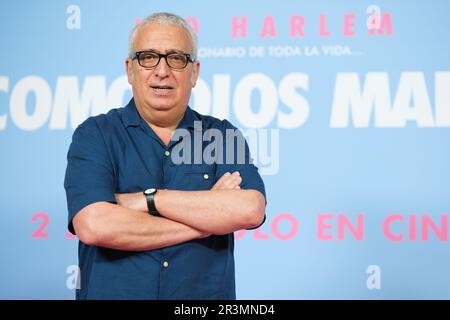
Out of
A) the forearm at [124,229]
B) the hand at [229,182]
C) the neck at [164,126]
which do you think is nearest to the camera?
the forearm at [124,229]

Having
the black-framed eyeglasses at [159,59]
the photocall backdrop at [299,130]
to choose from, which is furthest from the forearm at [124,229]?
the photocall backdrop at [299,130]

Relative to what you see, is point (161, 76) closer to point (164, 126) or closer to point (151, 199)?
point (164, 126)

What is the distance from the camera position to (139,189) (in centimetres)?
212

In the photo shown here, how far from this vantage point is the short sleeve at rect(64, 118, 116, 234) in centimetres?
201

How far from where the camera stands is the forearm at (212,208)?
2021 millimetres

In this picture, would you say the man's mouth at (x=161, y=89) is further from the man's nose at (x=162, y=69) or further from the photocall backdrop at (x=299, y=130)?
the photocall backdrop at (x=299, y=130)

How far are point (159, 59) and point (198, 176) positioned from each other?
0.44m

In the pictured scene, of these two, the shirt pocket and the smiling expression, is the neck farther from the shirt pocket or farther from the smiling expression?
the shirt pocket

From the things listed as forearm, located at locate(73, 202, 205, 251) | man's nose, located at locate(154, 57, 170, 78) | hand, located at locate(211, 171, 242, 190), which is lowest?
forearm, located at locate(73, 202, 205, 251)

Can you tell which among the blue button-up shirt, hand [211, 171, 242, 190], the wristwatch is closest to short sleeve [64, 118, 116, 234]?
the blue button-up shirt

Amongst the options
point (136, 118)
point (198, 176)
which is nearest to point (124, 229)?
point (198, 176)

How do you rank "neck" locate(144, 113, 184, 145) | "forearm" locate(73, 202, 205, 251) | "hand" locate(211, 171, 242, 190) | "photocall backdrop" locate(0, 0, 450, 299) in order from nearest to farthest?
1. "forearm" locate(73, 202, 205, 251)
2. "hand" locate(211, 171, 242, 190)
3. "neck" locate(144, 113, 184, 145)
4. "photocall backdrop" locate(0, 0, 450, 299)

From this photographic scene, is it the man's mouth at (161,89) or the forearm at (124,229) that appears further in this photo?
the man's mouth at (161,89)

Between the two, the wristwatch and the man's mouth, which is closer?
the wristwatch
